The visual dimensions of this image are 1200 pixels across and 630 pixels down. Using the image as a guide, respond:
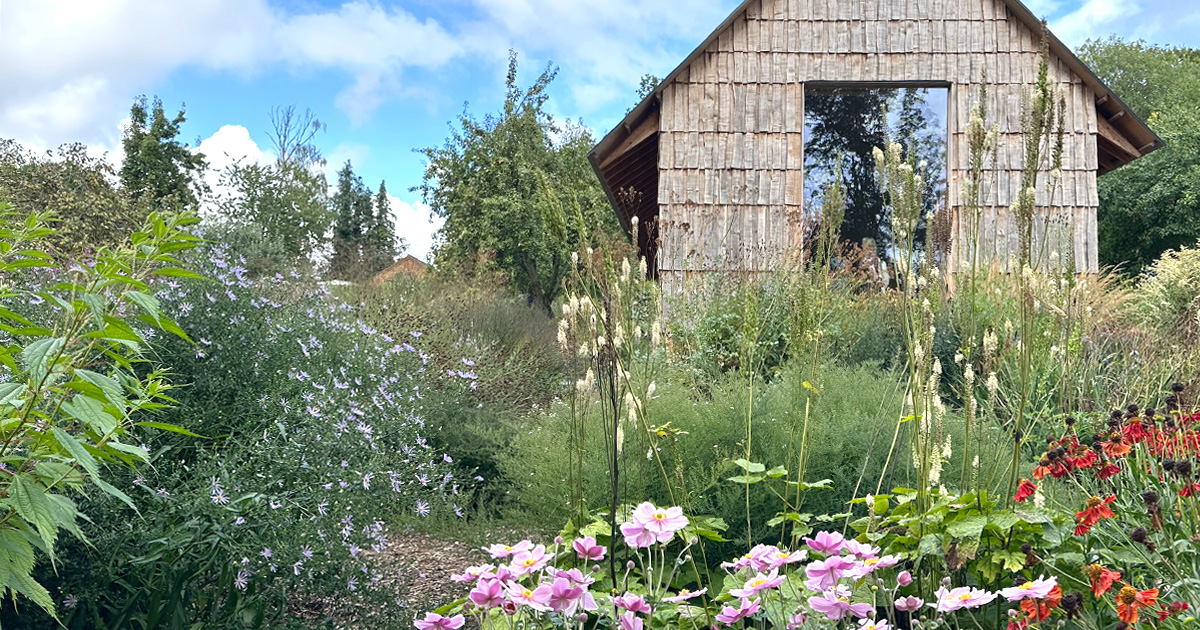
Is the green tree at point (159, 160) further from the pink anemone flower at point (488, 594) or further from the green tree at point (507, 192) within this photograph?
the pink anemone flower at point (488, 594)

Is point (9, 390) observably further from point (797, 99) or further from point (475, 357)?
point (797, 99)

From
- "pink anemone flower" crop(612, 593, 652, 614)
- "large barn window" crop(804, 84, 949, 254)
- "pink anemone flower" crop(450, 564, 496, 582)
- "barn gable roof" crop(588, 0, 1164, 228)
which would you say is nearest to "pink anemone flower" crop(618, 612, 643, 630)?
"pink anemone flower" crop(612, 593, 652, 614)

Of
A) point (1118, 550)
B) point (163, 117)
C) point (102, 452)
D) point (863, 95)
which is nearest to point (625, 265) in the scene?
point (102, 452)

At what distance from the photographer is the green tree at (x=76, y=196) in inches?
681

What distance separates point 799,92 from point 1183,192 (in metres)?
18.5

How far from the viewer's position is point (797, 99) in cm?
1071

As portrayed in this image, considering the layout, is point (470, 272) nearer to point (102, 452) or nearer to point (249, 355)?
point (249, 355)

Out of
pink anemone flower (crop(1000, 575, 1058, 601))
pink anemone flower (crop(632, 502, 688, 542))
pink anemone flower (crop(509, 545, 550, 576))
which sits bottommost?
pink anemone flower (crop(1000, 575, 1058, 601))

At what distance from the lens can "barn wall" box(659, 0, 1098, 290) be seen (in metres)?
10.5

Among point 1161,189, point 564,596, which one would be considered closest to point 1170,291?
point 564,596

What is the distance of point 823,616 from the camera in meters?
1.91

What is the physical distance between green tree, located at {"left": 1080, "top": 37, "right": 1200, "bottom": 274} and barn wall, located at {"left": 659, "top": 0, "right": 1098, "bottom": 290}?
1267cm

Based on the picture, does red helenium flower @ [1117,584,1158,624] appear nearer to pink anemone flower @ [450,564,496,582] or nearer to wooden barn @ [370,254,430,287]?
pink anemone flower @ [450,564,496,582]

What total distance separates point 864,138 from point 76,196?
16.6 meters
